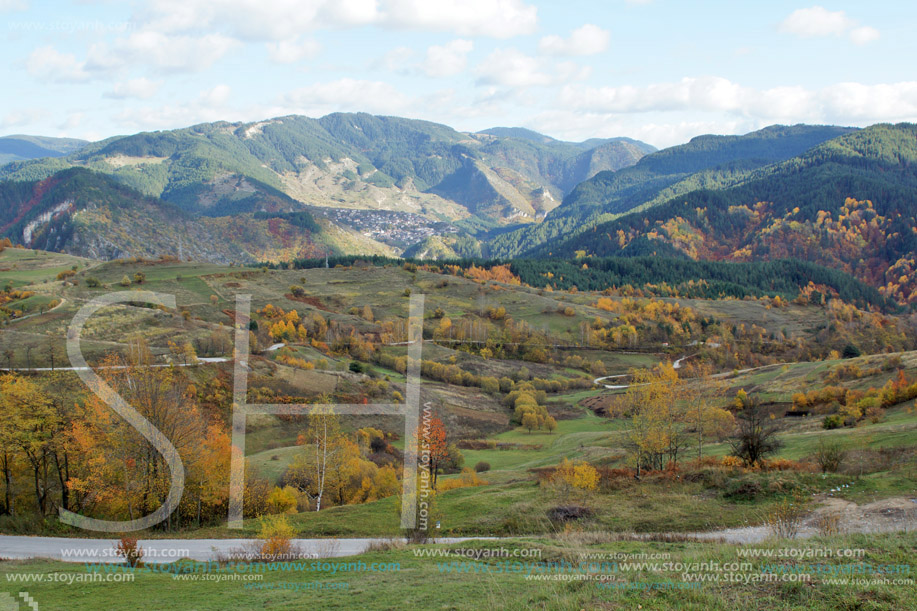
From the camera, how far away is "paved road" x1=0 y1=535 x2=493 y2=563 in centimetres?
2652

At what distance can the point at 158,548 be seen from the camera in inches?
1126

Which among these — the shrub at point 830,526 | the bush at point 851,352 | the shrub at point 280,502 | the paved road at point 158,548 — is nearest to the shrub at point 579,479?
the paved road at point 158,548

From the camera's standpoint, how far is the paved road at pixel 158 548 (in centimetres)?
2652

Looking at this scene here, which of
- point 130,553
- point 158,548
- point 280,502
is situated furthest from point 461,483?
point 130,553

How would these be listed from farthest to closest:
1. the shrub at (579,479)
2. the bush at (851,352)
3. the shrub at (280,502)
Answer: the bush at (851,352), the shrub at (280,502), the shrub at (579,479)

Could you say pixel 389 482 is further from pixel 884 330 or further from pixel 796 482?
pixel 884 330

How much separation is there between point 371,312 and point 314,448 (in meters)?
120

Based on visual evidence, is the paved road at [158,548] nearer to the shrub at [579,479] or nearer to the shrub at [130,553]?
the shrub at [130,553]

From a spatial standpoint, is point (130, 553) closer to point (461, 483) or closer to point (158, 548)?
point (158, 548)

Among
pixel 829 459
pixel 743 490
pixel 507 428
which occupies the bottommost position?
pixel 507 428

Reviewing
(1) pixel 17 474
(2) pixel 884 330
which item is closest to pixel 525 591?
(1) pixel 17 474

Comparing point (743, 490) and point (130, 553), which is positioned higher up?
point (130, 553)

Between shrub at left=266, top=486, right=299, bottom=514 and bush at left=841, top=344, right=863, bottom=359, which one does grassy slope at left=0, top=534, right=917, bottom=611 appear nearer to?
shrub at left=266, top=486, right=299, bottom=514

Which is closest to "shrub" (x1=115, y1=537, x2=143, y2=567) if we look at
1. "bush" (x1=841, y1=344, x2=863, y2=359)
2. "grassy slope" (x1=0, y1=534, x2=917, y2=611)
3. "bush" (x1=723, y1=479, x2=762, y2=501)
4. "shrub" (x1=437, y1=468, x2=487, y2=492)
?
"grassy slope" (x1=0, y1=534, x2=917, y2=611)
